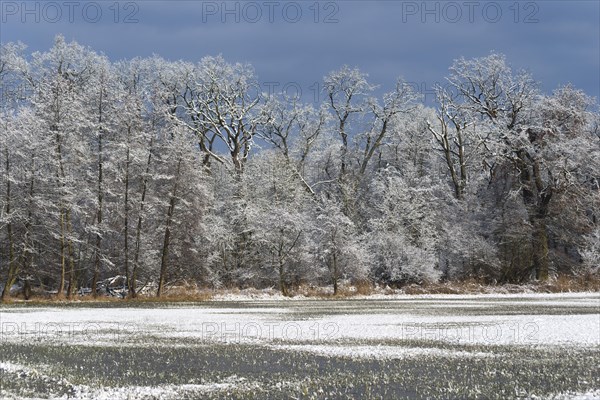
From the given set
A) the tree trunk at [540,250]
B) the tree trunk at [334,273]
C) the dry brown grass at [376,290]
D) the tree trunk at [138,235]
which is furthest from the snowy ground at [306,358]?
the tree trunk at [540,250]

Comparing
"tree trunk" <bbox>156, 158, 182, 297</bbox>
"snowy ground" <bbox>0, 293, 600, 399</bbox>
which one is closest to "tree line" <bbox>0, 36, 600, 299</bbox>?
"tree trunk" <bbox>156, 158, 182, 297</bbox>

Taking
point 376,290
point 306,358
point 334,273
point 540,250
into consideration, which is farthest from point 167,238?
point 306,358

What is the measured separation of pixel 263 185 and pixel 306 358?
45.7 metres

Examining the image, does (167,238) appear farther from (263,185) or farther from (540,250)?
(540,250)

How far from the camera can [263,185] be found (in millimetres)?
59406

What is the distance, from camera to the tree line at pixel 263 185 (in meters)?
44.6

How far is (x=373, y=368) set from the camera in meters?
12.6

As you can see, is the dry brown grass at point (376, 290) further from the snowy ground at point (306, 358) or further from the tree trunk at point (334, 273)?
the snowy ground at point (306, 358)

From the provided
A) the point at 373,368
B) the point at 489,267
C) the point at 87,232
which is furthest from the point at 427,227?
the point at 373,368

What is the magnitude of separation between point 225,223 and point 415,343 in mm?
40773

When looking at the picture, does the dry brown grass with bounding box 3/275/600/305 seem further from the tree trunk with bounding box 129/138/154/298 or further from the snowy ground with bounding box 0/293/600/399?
the snowy ground with bounding box 0/293/600/399

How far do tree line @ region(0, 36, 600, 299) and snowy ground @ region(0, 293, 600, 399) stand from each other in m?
22.5

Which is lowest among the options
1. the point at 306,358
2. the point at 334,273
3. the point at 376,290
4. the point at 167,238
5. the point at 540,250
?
the point at 376,290

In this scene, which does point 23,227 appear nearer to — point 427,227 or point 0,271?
point 0,271
